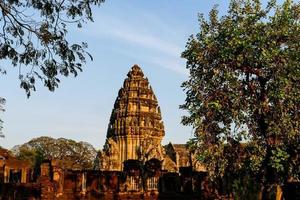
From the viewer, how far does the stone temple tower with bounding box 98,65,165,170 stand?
52.8 meters

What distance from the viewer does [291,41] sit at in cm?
1719

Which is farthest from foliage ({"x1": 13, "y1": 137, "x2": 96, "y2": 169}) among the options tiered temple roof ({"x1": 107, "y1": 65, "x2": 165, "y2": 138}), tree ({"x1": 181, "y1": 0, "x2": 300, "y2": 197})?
tree ({"x1": 181, "y1": 0, "x2": 300, "y2": 197})

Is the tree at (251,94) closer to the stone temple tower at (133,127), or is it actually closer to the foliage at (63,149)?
the stone temple tower at (133,127)

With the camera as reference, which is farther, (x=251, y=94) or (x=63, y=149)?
(x=63, y=149)

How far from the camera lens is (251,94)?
56.2ft

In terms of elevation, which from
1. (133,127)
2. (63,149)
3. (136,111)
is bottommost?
(133,127)

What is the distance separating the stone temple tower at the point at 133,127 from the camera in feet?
173

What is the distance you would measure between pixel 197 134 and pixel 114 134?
125 ft

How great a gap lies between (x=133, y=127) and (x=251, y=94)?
36721mm

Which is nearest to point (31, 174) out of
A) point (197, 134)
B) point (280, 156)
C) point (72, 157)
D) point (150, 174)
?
point (150, 174)

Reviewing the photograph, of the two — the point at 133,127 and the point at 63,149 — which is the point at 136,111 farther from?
the point at 63,149

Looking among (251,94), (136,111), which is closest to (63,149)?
(136,111)

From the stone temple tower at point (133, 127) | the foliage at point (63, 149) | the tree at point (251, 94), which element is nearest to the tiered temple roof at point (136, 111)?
the stone temple tower at point (133, 127)

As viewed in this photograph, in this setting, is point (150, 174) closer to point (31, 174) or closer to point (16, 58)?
point (31, 174)
